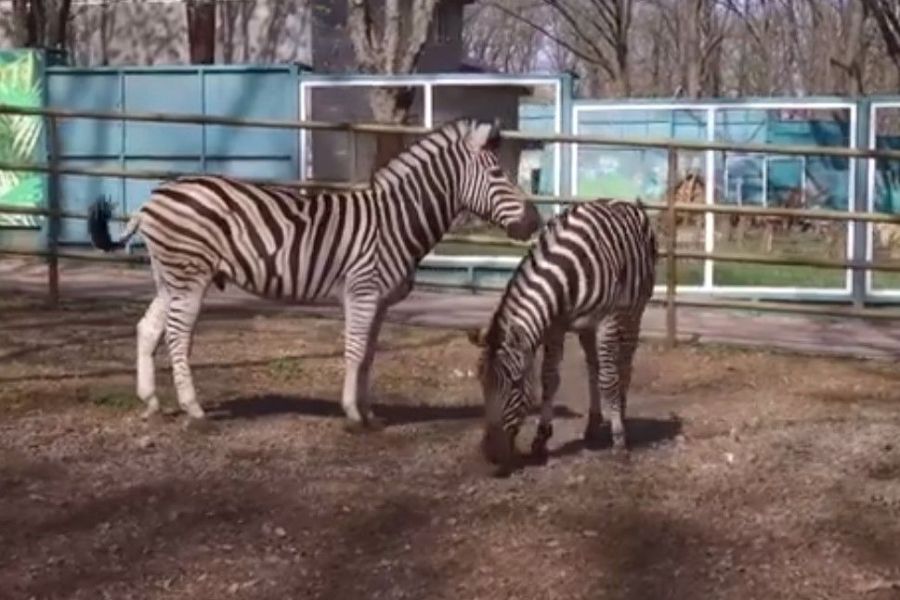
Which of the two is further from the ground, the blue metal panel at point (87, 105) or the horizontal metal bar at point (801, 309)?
the blue metal panel at point (87, 105)

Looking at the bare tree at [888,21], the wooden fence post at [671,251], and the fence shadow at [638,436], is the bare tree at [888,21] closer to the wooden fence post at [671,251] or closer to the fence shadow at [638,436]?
the wooden fence post at [671,251]

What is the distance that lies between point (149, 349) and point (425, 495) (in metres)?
2.13

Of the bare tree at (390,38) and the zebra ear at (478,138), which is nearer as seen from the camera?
the zebra ear at (478,138)

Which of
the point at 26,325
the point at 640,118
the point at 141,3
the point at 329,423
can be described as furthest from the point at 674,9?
the point at 329,423

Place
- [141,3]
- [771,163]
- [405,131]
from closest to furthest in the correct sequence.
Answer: [405,131], [771,163], [141,3]

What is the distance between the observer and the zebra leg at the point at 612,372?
7.29 metres

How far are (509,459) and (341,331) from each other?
15.9 ft

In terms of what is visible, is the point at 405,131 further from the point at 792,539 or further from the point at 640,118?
the point at 640,118

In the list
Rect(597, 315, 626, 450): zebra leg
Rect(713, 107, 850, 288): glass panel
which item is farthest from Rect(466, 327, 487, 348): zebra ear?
Rect(713, 107, 850, 288): glass panel

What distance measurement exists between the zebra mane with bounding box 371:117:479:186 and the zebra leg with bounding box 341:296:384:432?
663mm

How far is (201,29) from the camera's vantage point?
2328 cm

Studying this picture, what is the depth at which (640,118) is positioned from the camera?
18344mm

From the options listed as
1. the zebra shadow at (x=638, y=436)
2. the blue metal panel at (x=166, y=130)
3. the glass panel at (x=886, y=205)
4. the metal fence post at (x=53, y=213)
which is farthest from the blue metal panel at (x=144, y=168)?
the zebra shadow at (x=638, y=436)

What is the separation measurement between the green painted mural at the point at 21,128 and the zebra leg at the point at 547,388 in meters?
11.1
